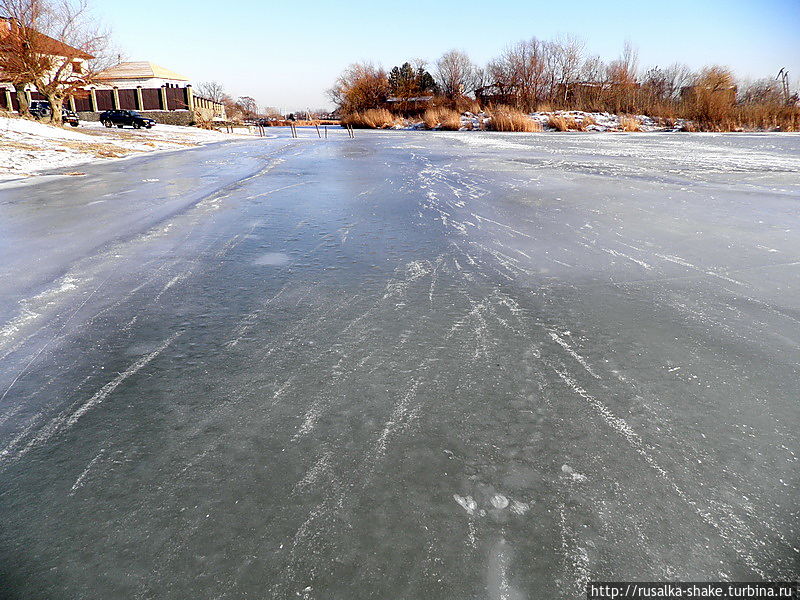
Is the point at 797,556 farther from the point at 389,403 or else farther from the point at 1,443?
the point at 1,443

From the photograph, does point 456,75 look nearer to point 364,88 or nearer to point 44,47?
point 364,88

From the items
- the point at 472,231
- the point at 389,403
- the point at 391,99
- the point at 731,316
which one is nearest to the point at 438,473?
the point at 389,403

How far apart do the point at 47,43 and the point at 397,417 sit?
1236 inches

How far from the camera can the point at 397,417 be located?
1589 millimetres

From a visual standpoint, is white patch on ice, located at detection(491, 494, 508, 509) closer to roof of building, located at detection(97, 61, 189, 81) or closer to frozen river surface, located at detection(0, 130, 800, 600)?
frozen river surface, located at detection(0, 130, 800, 600)

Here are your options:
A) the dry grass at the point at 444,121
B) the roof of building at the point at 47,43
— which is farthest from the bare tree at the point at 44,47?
the dry grass at the point at 444,121

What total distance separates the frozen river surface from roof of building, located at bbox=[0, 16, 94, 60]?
27.0 metres

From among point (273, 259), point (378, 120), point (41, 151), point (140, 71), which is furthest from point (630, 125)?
point (140, 71)

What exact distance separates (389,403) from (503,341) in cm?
71

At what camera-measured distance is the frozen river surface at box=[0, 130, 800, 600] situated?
3.56 feet

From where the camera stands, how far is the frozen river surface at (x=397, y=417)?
108cm

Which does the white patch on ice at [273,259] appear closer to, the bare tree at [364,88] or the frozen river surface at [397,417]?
the frozen river surface at [397,417]

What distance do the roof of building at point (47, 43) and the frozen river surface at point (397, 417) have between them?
26990 millimetres

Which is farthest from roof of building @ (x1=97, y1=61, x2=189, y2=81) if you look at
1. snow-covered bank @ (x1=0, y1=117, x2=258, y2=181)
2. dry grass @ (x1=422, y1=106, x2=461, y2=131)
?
snow-covered bank @ (x1=0, y1=117, x2=258, y2=181)
